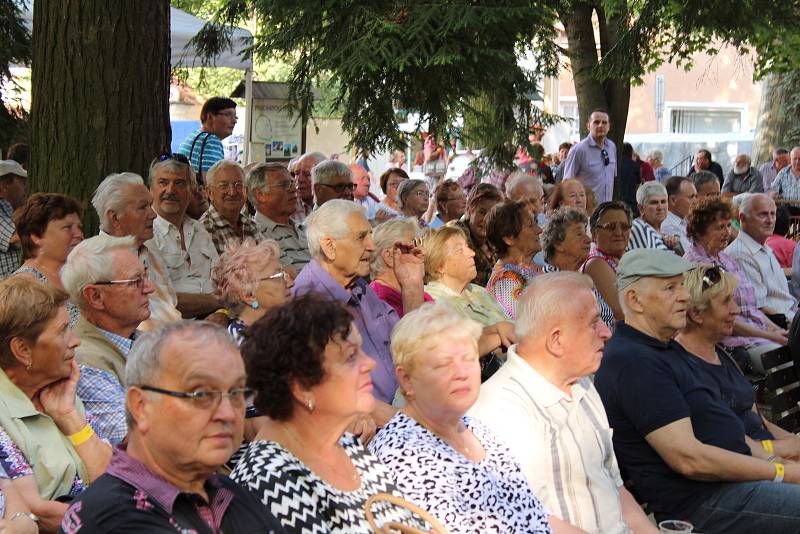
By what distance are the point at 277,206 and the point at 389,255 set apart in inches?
75.1

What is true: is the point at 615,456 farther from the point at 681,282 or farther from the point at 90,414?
the point at 90,414

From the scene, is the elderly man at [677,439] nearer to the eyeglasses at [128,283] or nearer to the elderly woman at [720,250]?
the eyeglasses at [128,283]

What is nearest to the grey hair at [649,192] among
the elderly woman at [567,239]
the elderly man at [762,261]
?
the elderly man at [762,261]

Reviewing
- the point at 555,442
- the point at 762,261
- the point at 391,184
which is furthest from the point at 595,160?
the point at 555,442

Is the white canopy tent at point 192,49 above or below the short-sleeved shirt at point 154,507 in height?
above

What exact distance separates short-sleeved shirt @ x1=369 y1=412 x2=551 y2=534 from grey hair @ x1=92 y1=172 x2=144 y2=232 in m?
2.65

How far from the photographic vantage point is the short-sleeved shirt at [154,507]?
2.46 meters

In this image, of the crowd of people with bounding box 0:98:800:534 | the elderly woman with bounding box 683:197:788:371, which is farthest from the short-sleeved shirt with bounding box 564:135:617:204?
the crowd of people with bounding box 0:98:800:534

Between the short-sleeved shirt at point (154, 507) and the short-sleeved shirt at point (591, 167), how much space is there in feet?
34.4

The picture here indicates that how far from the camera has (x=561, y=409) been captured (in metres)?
4.09

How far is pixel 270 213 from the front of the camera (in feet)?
23.6

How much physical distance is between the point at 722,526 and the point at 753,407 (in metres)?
1.05

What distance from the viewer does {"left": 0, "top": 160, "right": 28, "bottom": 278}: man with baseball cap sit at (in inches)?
265

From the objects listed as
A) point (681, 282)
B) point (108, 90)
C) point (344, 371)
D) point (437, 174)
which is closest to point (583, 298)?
point (681, 282)
